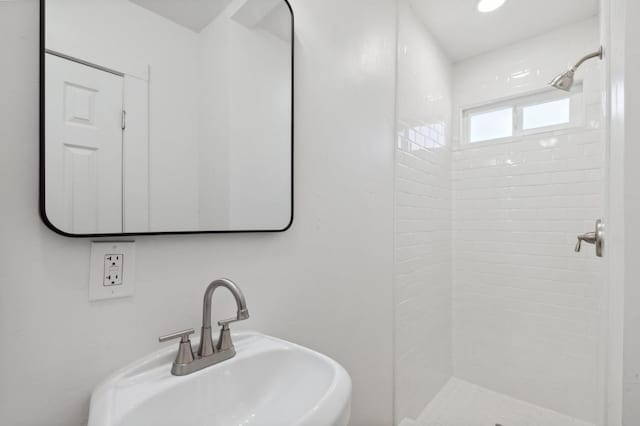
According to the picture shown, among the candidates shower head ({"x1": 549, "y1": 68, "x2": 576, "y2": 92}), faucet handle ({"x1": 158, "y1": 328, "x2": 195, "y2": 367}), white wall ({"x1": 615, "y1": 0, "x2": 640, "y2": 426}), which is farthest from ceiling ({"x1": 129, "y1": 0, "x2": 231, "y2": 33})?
shower head ({"x1": 549, "y1": 68, "x2": 576, "y2": 92})

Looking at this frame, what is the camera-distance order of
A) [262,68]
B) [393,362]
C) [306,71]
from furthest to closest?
[393,362], [306,71], [262,68]

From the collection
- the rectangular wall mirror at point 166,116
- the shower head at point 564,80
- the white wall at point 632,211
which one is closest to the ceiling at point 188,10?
the rectangular wall mirror at point 166,116

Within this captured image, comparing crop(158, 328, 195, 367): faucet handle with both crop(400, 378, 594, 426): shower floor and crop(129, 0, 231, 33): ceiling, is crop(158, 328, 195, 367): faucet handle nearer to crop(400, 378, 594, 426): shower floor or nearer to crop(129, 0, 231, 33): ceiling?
crop(129, 0, 231, 33): ceiling

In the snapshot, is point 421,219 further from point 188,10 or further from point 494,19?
point 188,10

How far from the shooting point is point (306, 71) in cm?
123

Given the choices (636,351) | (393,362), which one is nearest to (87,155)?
(636,351)

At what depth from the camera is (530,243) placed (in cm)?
213

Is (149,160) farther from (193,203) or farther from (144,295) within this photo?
(144,295)

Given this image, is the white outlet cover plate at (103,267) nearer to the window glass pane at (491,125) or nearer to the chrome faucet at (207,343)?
the chrome faucet at (207,343)

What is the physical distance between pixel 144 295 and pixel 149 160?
1.13ft

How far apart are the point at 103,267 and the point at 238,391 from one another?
0.47 meters

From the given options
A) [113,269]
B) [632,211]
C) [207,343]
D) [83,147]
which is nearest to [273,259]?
[207,343]

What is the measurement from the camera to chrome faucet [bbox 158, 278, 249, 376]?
779mm

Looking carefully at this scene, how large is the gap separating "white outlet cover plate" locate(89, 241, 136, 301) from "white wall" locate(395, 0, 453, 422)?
1.30 m
